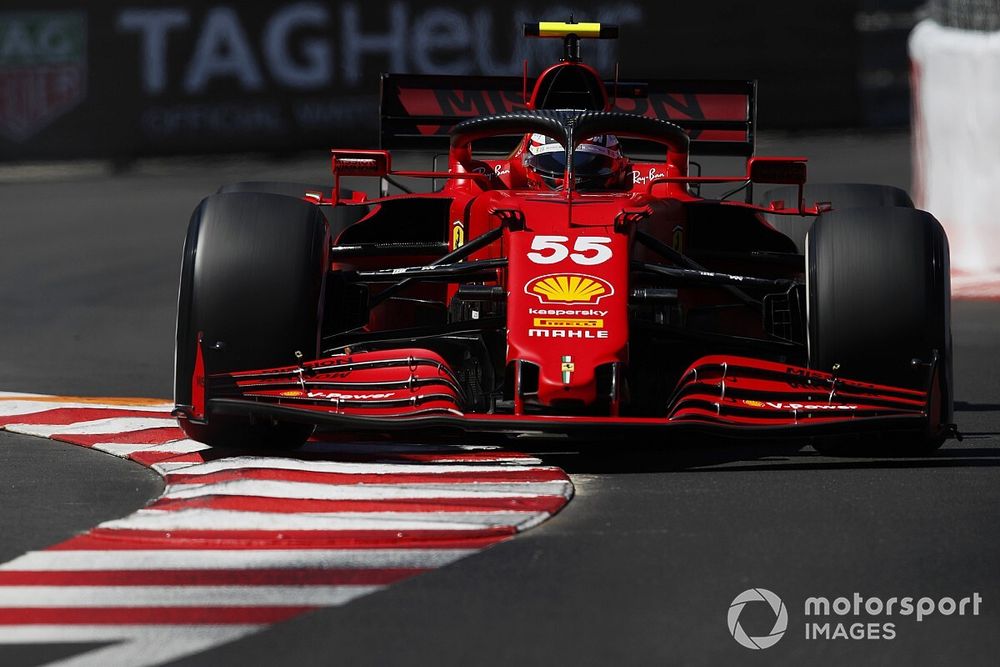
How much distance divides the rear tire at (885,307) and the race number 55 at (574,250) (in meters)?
0.83

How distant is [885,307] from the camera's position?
7.14 metres

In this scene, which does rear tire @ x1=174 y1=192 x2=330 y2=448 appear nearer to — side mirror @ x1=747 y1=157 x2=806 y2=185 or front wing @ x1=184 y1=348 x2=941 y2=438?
front wing @ x1=184 y1=348 x2=941 y2=438

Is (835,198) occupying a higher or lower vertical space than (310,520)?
higher

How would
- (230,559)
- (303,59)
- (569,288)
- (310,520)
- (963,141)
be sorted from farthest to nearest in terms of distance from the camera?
(303,59) < (963,141) < (569,288) < (310,520) < (230,559)

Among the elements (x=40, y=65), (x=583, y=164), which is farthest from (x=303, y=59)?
(x=583, y=164)

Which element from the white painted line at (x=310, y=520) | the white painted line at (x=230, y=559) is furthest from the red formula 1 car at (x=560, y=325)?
the white painted line at (x=230, y=559)

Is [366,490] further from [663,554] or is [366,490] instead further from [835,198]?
[835,198]

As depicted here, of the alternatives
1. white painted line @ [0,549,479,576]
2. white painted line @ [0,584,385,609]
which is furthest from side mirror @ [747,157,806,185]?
white painted line @ [0,584,385,609]

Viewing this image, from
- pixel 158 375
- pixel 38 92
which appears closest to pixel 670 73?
pixel 38 92

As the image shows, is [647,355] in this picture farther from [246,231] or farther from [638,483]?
[246,231]

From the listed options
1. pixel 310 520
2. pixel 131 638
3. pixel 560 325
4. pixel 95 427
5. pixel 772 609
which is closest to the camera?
pixel 131 638

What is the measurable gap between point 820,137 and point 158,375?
625 inches

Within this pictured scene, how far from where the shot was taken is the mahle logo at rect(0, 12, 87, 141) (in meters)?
21.8

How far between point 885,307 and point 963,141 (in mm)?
7938
